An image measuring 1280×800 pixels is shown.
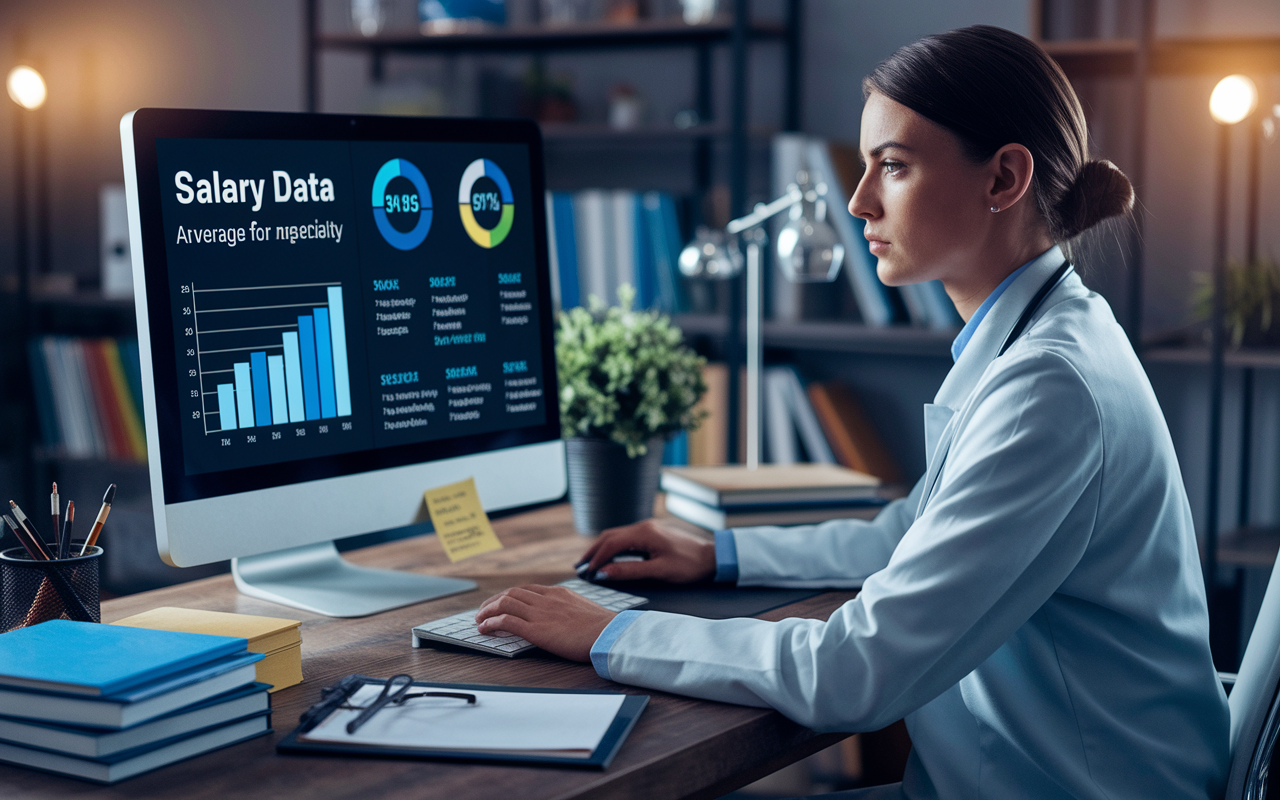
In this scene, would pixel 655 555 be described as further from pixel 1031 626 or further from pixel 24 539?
pixel 24 539

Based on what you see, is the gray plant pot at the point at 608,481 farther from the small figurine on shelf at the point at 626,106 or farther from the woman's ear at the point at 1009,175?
the small figurine on shelf at the point at 626,106

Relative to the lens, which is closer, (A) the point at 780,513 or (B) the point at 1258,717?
(B) the point at 1258,717

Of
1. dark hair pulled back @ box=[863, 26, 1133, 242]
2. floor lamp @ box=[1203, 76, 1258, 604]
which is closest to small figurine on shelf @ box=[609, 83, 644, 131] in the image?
floor lamp @ box=[1203, 76, 1258, 604]

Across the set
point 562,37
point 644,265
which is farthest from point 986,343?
point 562,37

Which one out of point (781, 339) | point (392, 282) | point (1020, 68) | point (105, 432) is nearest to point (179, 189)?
point (392, 282)

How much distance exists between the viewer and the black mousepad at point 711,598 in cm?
125

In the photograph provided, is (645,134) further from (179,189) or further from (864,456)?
(179,189)

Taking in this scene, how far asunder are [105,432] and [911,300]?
2355 millimetres

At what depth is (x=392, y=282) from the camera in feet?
4.39

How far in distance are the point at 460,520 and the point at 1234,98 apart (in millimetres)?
1605

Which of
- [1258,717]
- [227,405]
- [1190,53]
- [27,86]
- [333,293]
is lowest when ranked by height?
[1258,717]

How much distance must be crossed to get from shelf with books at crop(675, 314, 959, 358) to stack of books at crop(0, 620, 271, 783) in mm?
1873

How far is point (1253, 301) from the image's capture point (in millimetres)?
2318

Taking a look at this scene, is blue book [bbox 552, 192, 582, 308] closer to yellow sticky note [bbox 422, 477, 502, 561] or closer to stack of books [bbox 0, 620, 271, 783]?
yellow sticky note [bbox 422, 477, 502, 561]
